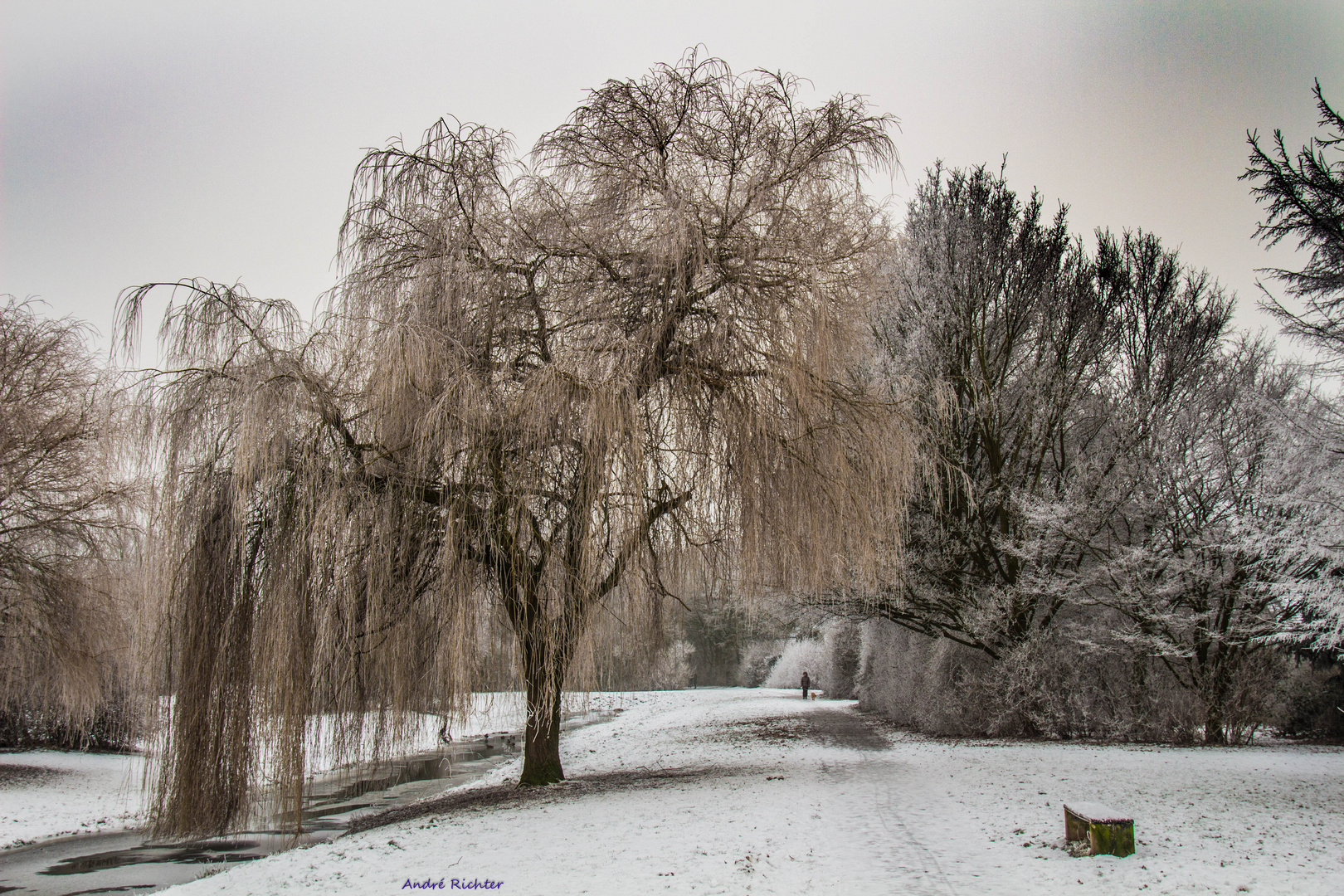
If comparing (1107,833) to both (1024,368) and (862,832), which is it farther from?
(1024,368)

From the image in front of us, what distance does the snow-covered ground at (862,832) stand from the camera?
17.3 ft

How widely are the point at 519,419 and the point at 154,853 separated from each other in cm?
628

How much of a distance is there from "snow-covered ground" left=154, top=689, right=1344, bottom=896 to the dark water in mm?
1388

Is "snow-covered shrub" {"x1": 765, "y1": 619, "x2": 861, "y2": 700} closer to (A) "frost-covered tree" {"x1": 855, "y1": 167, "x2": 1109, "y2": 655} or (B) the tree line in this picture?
(A) "frost-covered tree" {"x1": 855, "y1": 167, "x2": 1109, "y2": 655}

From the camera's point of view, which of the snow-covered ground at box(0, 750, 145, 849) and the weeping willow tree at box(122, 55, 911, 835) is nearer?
the weeping willow tree at box(122, 55, 911, 835)

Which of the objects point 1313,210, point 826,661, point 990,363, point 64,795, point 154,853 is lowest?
point 64,795

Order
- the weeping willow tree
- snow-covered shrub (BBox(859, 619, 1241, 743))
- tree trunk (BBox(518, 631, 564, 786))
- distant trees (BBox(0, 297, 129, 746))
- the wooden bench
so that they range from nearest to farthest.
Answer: the wooden bench, the weeping willow tree, tree trunk (BBox(518, 631, 564, 786)), distant trees (BBox(0, 297, 129, 746)), snow-covered shrub (BBox(859, 619, 1241, 743))

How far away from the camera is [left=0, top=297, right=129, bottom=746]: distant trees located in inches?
474

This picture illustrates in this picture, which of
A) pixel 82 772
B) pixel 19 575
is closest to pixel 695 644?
pixel 82 772

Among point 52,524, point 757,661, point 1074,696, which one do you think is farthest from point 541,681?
point 757,661

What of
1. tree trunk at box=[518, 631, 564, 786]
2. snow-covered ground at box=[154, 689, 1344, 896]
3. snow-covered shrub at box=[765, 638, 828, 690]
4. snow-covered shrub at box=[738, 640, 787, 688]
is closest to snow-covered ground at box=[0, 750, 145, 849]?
snow-covered ground at box=[154, 689, 1344, 896]

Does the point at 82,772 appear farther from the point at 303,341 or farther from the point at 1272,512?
the point at 1272,512

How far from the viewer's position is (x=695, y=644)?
41844 millimetres

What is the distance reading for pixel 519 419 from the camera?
705cm
